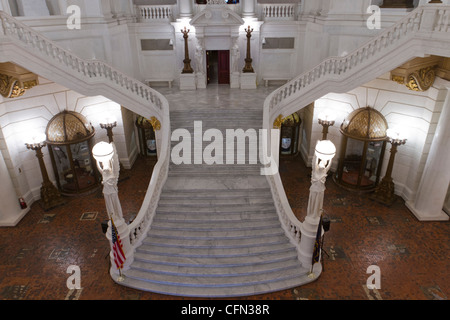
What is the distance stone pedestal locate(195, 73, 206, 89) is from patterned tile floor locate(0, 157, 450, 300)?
5.78 metres

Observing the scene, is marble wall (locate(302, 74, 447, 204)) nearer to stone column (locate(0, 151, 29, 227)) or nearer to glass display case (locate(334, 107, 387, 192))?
glass display case (locate(334, 107, 387, 192))

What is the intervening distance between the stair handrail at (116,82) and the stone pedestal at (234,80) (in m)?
4.22

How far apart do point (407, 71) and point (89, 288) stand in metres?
10.7

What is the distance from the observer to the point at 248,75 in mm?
14656

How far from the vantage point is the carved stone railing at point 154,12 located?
1460 centimetres

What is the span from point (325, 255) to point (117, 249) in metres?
5.60

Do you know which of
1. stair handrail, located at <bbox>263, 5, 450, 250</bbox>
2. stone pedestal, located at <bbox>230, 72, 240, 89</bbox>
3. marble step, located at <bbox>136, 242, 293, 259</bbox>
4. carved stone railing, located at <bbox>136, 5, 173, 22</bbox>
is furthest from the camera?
stone pedestal, located at <bbox>230, 72, 240, 89</bbox>

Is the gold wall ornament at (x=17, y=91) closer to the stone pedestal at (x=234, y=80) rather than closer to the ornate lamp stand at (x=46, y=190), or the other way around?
the ornate lamp stand at (x=46, y=190)

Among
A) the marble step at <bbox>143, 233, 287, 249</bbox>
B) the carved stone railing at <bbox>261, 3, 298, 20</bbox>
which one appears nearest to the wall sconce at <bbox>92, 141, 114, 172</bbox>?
the marble step at <bbox>143, 233, 287, 249</bbox>

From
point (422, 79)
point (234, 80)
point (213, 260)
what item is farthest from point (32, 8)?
point (422, 79)

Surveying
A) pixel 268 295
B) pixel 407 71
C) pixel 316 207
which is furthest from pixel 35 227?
pixel 407 71

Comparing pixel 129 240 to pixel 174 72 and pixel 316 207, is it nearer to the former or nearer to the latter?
pixel 316 207

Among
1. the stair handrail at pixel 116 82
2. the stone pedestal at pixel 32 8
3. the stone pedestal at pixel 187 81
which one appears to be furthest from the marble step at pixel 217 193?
the stone pedestal at pixel 32 8

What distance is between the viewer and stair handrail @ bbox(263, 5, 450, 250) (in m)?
8.01
